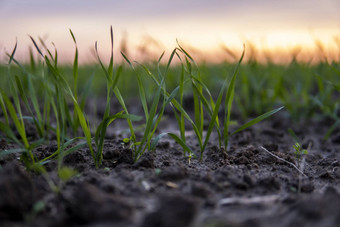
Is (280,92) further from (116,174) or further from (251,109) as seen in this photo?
(116,174)

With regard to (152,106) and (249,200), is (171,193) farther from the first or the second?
(152,106)

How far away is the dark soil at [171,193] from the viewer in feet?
3.28

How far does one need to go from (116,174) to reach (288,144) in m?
1.35

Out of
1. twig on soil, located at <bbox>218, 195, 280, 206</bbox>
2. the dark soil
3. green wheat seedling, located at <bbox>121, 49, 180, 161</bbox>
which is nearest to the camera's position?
the dark soil

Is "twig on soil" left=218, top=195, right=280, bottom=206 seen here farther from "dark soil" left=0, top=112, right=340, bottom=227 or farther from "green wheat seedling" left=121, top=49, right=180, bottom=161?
"green wheat seedling" left=121, top=49, right=180, bottom=161

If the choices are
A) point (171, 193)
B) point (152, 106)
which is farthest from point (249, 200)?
point (152, 106)

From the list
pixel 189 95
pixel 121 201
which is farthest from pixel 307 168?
pixel 189 95

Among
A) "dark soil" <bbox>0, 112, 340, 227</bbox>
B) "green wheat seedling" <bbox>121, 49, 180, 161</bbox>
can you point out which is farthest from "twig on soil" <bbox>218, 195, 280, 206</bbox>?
"green wheat seedling" <bbox>121, 49, 180, 161</bbox>

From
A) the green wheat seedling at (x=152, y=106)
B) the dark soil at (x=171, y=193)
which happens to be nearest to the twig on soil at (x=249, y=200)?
the dark soil at (x=171, y=193)

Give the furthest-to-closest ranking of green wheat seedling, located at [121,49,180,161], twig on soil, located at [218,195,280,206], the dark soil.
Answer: green wheat seedling, located at [121,49,180,161]
twig on soil, located at [218,195,280,206]
the dark soil

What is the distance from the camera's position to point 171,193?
1144 mm

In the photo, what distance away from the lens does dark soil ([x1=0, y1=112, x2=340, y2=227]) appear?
100 cm

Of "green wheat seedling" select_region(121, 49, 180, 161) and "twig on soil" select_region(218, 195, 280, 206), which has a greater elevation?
"green wheat seedling" select_region(121, 49, 180, 161)

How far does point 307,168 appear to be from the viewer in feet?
5.52
